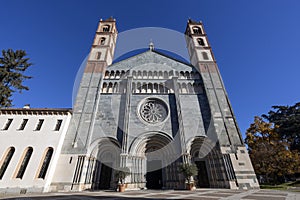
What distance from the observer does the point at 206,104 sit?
15992mm

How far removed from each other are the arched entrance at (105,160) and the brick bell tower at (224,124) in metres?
10.3

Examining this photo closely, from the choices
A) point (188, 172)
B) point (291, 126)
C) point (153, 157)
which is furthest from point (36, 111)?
point (291, 126)

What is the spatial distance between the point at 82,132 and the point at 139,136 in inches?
224

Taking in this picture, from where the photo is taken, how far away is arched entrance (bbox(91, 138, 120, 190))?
1323 centimetres

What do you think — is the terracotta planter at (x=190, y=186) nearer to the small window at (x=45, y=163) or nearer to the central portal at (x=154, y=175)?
the central portal at (x=154, y=175)

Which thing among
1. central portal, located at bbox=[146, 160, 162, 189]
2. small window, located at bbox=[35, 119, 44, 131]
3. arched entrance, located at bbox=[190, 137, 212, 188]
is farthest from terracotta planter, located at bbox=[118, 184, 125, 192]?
small window, located at bbox=[35, 119, 44, 131]

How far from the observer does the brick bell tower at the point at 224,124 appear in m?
11.6

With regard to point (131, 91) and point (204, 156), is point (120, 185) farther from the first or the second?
point (131, 91)

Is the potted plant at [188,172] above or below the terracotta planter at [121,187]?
above

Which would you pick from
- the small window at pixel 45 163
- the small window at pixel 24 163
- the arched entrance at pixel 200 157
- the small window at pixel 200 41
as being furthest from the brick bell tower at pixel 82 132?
the small window at pixel 200 41

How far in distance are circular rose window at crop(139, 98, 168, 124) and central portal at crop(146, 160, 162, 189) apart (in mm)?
4261

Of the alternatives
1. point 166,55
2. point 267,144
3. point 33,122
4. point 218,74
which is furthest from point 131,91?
point 267,144

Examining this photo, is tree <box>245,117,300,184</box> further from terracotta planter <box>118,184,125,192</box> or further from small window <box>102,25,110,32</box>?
small window <box>102,25,110,32</box>

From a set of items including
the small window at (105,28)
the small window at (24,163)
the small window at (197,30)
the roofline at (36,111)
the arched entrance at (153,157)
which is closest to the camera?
the small window at (24,163)
